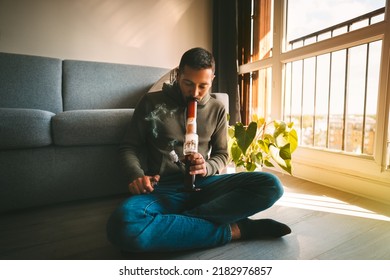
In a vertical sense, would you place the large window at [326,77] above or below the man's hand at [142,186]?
above

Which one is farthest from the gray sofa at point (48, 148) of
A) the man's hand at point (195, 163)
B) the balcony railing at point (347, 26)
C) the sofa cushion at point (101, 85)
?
the balcony railing at point (347, 26)

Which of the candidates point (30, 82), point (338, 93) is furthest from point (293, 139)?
point (30, 82)

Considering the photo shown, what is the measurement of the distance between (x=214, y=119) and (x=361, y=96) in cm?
123

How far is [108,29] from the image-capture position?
194 cm

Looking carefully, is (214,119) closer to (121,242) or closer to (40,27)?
(121,242)

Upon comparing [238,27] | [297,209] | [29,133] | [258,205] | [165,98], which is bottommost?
[297,209]

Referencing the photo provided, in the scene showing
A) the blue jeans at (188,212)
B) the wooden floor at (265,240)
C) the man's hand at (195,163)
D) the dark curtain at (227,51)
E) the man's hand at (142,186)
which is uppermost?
the dark curtain at (227,51)

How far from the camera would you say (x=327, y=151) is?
1470 mm

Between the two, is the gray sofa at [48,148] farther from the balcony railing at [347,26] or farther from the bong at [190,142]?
the balcony railing at [347,26]

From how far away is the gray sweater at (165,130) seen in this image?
0.90 meters

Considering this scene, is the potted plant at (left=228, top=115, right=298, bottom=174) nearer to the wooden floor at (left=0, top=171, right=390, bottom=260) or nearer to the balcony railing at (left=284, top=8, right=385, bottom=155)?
the wooden floor at (left=0, top=171, right=390, bottom=260)

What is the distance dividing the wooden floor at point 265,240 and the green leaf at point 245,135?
0.34 meters

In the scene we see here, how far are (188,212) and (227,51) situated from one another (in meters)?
1.80

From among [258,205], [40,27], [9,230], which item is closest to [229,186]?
[258,205]
